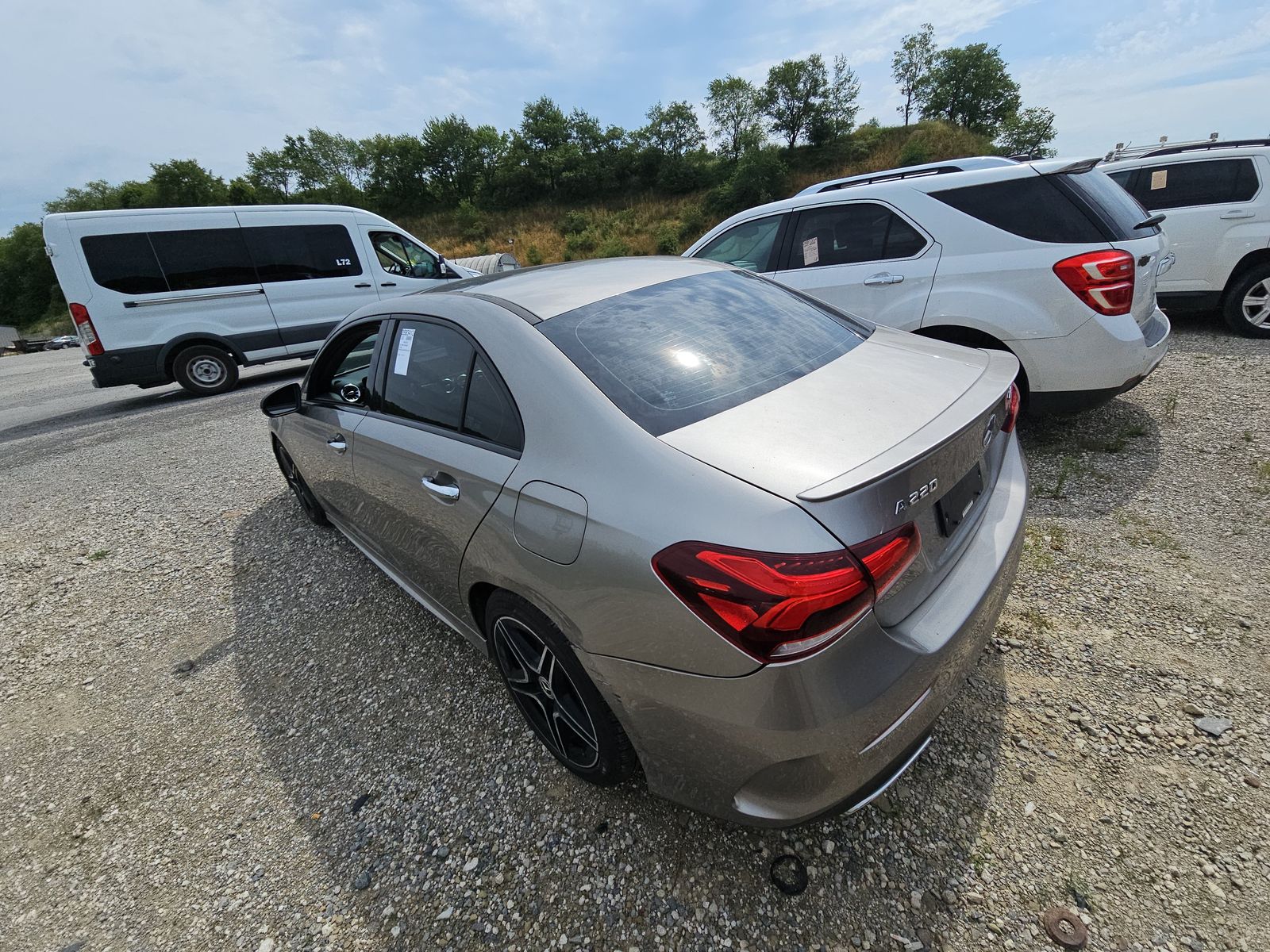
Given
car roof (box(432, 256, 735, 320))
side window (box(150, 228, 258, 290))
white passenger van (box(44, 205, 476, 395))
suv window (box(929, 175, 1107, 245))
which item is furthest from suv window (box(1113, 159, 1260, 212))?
side window (box(150, 228, 258, 290))

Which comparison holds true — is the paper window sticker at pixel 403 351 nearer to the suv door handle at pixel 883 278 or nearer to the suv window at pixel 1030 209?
the suv door handle at pixel 883 278

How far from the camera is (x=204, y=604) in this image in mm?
3240

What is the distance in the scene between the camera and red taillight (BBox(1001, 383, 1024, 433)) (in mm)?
1914

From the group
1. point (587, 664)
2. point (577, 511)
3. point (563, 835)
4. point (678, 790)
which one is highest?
point (577, 511)

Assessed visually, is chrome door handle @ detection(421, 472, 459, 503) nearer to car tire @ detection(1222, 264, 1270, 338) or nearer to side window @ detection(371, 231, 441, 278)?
car tire @ detection(1222, 264, 1270, 338)

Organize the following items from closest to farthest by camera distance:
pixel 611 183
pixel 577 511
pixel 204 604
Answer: pixel 577 511 → pixel 204 604 → pixel 611 183

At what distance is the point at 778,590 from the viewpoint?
3.84 ft

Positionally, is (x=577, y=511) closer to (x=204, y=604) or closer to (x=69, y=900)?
(x=69, y=900)

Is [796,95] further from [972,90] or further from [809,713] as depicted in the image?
[809,713]

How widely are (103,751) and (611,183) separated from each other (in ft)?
140

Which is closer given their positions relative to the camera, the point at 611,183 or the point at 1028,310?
the point at 1028,310

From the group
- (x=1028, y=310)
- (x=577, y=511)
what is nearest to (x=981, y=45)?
(x=1028, y=310)

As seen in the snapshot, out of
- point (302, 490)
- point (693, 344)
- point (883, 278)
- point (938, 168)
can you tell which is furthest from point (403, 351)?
point (938, 168)

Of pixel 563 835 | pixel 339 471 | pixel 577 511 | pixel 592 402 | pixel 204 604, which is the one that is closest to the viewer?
pixel 577 511
